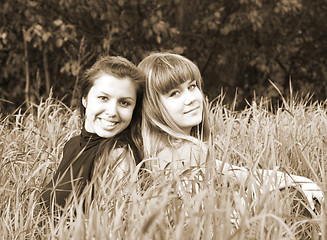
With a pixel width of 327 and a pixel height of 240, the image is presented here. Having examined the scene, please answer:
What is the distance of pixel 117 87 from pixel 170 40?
3.17 metres

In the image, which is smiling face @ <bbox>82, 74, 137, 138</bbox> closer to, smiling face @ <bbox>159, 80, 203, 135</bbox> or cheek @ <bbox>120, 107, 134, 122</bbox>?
cheek @ <bbox>120, 107, 134, 122</bbox>

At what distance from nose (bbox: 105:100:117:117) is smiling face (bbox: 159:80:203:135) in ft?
0.68

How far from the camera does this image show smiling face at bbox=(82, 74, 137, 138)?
1.87m

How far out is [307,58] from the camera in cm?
615

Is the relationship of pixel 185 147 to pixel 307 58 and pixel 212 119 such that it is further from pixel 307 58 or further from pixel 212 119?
pixel 307 58

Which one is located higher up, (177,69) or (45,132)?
(177,69)

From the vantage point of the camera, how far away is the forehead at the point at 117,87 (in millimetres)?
1869

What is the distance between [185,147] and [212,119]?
100 centimetres

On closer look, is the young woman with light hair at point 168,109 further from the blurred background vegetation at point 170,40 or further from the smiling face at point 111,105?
the blurred background vegetation at point 170,40

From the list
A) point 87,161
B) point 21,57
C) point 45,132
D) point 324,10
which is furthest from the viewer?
point 324,10

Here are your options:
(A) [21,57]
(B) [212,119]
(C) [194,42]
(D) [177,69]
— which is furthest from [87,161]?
(C) [194,42]

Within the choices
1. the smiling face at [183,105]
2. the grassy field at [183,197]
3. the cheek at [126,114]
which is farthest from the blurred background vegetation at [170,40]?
the cheek at [126,114]

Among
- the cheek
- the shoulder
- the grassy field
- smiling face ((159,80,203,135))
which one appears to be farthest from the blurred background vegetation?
the cheek

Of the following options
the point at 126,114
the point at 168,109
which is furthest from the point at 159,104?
the point at 126,114
